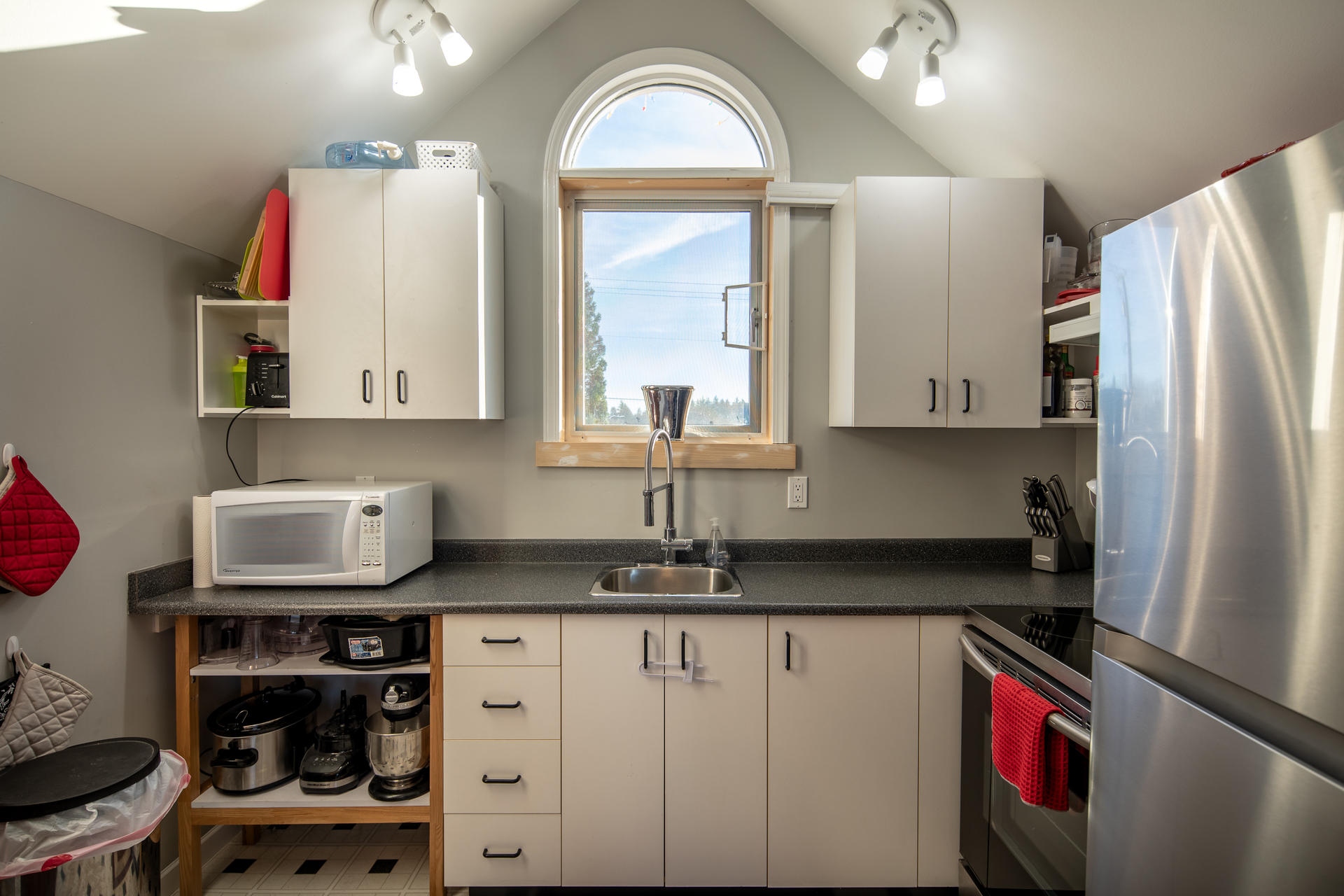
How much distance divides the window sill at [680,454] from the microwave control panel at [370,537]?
0.58 metres

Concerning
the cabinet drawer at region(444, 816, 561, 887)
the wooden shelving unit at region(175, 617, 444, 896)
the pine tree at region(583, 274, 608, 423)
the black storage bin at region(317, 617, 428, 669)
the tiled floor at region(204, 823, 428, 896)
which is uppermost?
the pine tree at region(583, 274, 608, 423)

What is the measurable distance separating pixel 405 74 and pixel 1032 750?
2188 millimetres

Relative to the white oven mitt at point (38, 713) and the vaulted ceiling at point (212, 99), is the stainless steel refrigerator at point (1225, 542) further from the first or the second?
the white oven mitt at point (38, 713)

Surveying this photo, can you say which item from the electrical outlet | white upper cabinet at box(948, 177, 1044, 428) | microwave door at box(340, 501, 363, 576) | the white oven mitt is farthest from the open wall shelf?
white upper cabinet at box(948, 177, 1044, 428)

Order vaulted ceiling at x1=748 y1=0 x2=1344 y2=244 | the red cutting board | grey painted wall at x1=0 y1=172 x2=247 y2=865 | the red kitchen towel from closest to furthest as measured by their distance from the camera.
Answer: the red kitchen towel, vaulted ceiling at x1=748 y1=0 x2=1344 y2=244, grey painted wall at x1=0 y1=172 x2=247 y2=865, the red cutting board

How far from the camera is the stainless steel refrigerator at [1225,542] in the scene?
61 centimetres

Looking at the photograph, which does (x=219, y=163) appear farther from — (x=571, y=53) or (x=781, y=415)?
(x=781, y=415)

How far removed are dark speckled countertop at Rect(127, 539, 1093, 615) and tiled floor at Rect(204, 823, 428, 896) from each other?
84 centimetres

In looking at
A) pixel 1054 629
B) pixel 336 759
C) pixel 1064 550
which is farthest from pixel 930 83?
pixel 336 759

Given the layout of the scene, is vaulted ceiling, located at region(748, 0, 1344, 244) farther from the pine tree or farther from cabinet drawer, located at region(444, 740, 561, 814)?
cabinet drawer, located at region(444, 740, 561, 814)

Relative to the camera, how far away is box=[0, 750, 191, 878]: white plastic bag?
1145 millimetres

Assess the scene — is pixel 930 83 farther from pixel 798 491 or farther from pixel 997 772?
pixel 997 772

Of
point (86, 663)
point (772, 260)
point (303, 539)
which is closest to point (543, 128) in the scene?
point (772, 260)

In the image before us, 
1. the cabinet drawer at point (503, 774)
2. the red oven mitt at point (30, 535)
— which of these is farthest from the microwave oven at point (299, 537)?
the cabinet drawer at point (503, 774)
